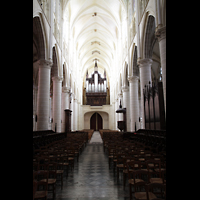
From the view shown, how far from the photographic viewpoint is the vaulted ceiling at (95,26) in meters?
24.2

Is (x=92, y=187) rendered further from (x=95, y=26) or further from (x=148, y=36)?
(x=95, y=26)

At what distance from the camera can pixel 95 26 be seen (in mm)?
31078

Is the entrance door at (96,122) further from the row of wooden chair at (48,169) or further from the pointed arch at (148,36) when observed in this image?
the row of wooden chair at (48,169)

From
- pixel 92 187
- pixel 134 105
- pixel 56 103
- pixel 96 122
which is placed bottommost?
pixel 92 187

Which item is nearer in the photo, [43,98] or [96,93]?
[43,98]

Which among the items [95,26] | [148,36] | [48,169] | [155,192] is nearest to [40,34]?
[148,36]

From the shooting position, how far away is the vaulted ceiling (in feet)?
79.3

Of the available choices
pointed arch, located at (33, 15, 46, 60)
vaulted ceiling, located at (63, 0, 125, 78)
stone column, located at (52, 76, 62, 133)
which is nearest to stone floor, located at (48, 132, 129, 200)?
pointed arch, located at (33, 15, 46, 60)

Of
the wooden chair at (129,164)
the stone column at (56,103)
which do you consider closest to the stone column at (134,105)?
the stone column at (56,103)
